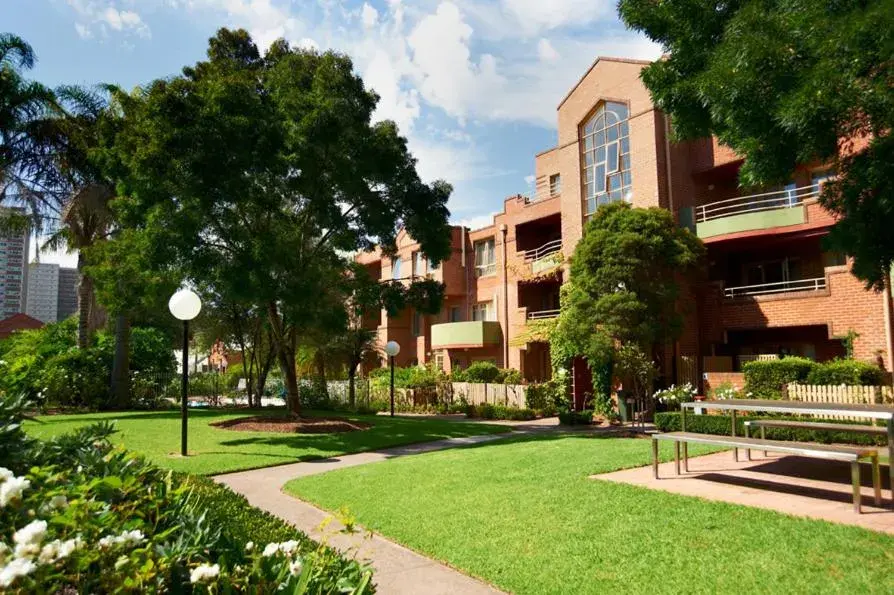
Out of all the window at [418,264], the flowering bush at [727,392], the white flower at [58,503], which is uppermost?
the window at [418,264]

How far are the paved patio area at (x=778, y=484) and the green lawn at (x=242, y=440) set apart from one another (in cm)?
716

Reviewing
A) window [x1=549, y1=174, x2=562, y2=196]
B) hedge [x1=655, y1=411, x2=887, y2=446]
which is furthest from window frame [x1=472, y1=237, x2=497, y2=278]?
hedge [x1=655, y1=411, x2=887, y2=446]

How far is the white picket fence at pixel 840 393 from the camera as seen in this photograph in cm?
1505

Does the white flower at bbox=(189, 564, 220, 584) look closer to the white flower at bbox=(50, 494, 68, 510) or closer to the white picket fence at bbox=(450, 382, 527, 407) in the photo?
the white flower at bbox=(50, 494, 68, 510)

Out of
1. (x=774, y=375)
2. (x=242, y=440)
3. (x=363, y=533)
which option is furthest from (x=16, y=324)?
(x=363, y=533)

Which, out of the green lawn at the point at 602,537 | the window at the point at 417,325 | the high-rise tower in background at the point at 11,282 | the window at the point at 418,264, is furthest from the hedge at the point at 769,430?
the high-rise tower in background at the point at 11,282

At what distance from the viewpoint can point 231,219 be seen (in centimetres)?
1662

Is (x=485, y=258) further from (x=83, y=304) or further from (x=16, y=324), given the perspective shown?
(x=16, y=324)

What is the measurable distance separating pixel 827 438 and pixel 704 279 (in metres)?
10.7

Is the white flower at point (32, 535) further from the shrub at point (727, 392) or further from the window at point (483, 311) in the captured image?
the window at point (483, 311)

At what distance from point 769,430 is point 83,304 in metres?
25.8

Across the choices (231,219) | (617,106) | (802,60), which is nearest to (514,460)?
(802,60)

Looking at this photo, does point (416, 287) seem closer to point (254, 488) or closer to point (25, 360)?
point (254, 488)

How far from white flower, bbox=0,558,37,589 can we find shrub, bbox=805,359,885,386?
18433 mm
